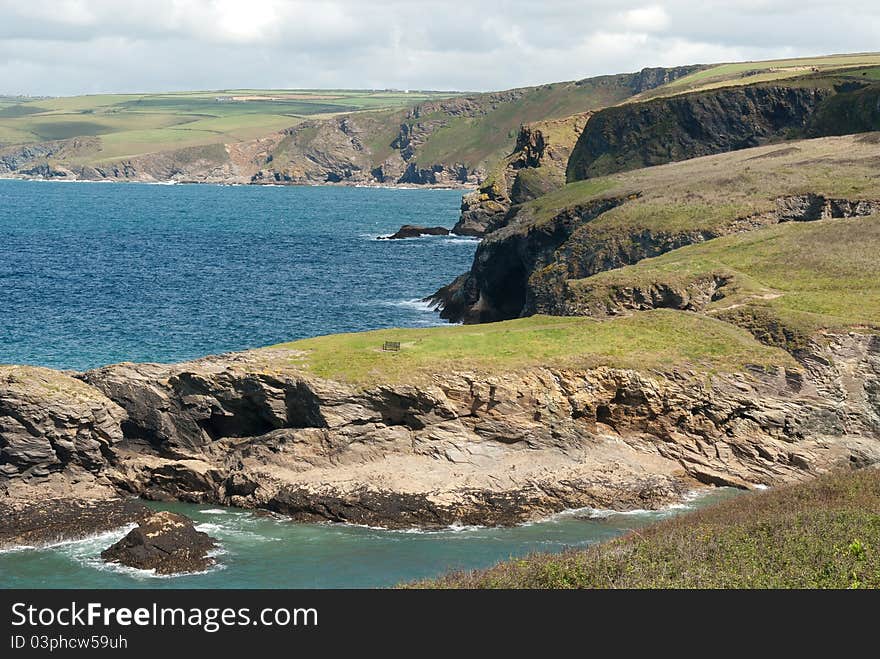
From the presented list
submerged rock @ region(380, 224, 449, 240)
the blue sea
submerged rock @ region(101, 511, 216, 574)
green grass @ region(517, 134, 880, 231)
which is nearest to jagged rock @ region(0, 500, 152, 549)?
the blue sea

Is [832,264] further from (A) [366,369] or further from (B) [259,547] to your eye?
(B) [259,547]

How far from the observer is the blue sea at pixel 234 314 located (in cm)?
3703

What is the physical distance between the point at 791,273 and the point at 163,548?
38.9 metres

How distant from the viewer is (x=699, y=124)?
120 meters

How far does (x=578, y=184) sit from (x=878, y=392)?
171 feet

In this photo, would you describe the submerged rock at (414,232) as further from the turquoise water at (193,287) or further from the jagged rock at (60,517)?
the jagged rock at (60,517)

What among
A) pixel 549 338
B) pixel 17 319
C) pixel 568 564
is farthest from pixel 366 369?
pixel 17 319

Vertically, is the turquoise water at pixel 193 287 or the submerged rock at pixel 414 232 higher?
the submerged rock at pixel 414 232

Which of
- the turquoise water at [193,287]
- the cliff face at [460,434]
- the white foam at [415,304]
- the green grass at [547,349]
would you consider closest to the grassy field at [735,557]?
the cliff face at [460,434]

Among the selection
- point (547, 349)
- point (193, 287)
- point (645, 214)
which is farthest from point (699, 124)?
point (547, 349)

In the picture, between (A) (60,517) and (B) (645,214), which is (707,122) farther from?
(A) (60,517)

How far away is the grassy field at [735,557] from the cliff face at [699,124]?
8924 cm

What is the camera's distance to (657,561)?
2694cm

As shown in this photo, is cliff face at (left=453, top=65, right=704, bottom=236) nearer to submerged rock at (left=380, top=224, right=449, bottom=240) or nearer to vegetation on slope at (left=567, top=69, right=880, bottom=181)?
submerged rock at (left=380, top=224, right=449, bottom=240)
